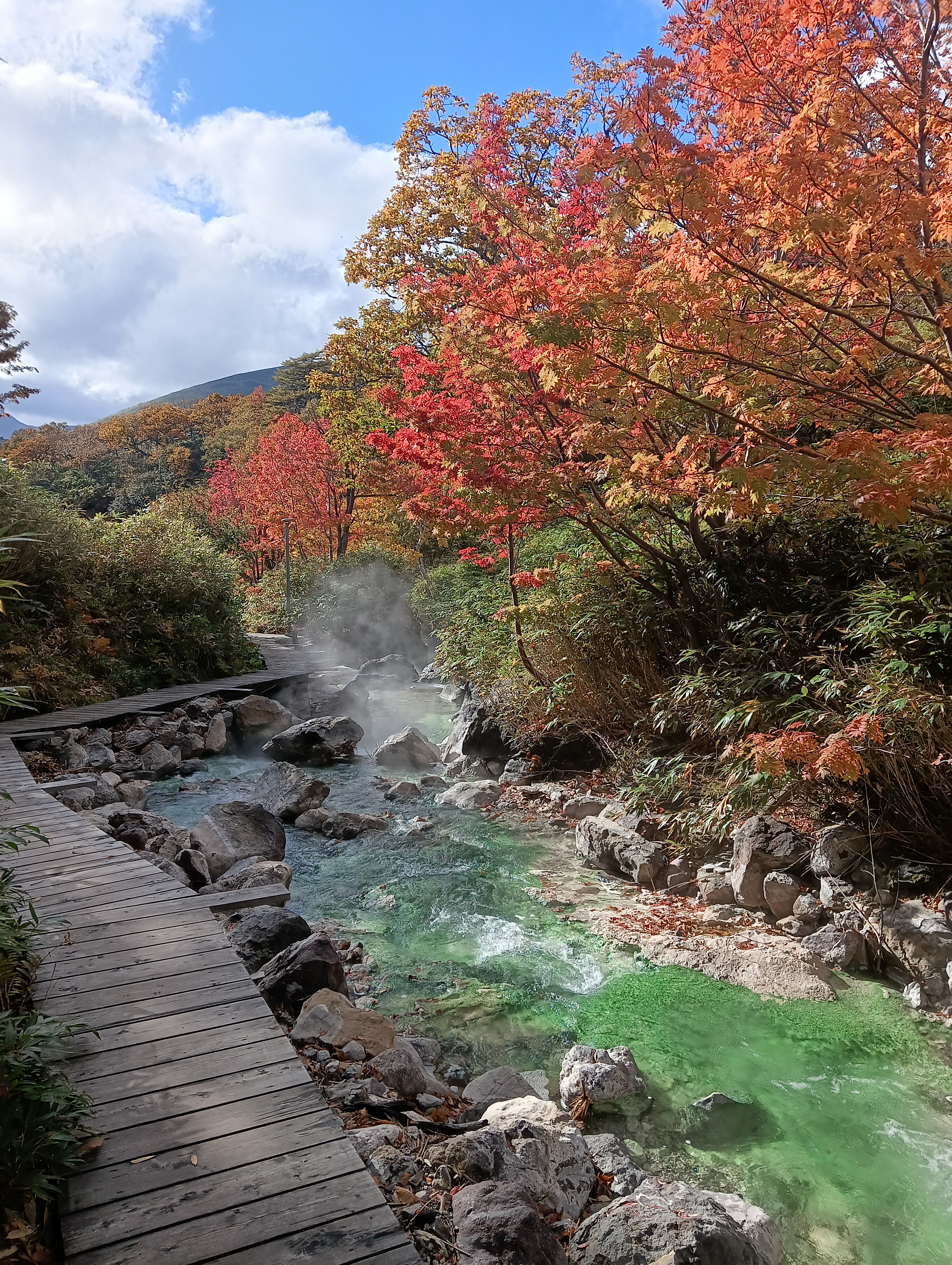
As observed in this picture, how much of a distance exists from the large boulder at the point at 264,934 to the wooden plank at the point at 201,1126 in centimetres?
149

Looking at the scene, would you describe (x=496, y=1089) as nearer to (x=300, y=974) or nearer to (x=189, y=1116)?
(x=300, y=974)

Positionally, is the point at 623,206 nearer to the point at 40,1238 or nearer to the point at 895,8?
the point at 895,8

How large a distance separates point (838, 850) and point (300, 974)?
3.06m

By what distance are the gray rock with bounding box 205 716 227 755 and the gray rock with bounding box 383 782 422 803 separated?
2.67 m

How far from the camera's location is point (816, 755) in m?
4.05

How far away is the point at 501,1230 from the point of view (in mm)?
2082

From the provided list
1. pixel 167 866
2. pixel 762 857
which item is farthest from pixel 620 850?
pixel 167 866

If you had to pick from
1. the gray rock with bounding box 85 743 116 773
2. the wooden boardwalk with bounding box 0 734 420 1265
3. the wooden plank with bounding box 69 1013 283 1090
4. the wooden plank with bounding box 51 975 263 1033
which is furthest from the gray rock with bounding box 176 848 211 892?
the gray rock with bounding box 85 743 116 773

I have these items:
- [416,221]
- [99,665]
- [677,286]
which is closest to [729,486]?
[677,286]

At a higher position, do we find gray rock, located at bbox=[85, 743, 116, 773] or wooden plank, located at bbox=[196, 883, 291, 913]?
gray rock, located at bbox=[85, 743, 116, 773]

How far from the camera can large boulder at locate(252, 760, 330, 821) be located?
7.00m

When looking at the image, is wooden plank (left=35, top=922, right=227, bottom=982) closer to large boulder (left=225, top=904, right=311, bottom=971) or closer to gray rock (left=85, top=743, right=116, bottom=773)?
large boulder (left=225, top=904, right=311, bottom=971)

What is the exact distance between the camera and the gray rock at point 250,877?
473 cm

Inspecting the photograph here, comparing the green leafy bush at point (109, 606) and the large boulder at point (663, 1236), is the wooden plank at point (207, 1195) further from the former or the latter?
the green leafy bush at point (109, 606)
